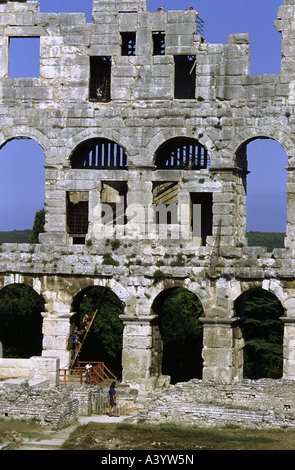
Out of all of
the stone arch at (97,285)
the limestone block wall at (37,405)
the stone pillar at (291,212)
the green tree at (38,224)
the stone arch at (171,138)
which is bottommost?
the limestone block wall at (37,405)

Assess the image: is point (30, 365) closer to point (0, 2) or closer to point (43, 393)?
point (43, 393)

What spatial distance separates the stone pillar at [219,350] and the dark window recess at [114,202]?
5.83 meters

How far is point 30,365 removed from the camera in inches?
1816

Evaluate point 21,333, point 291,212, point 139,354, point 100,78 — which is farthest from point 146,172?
point 21,333

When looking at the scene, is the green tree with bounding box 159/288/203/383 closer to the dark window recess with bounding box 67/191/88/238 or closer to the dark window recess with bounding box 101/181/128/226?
the dark window recess with bounding box 101/181/128/226

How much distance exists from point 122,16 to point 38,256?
947 centimetres

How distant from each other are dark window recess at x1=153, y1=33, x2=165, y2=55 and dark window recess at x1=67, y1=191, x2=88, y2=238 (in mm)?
6211

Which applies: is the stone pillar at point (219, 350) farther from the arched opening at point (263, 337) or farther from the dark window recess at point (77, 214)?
the arched opening at point (263, 337)

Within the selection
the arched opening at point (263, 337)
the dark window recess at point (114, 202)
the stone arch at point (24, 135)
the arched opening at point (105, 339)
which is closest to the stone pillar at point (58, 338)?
the dark window recess at point (114, 202)

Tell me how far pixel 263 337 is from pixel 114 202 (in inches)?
660

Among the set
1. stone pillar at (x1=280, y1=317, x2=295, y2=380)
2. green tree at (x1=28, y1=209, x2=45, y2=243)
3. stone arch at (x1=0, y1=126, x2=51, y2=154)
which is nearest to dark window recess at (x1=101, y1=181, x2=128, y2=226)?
stone arch at (x1=0, y1=126, x2=51, y2=154)

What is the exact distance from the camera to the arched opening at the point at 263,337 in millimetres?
61919
